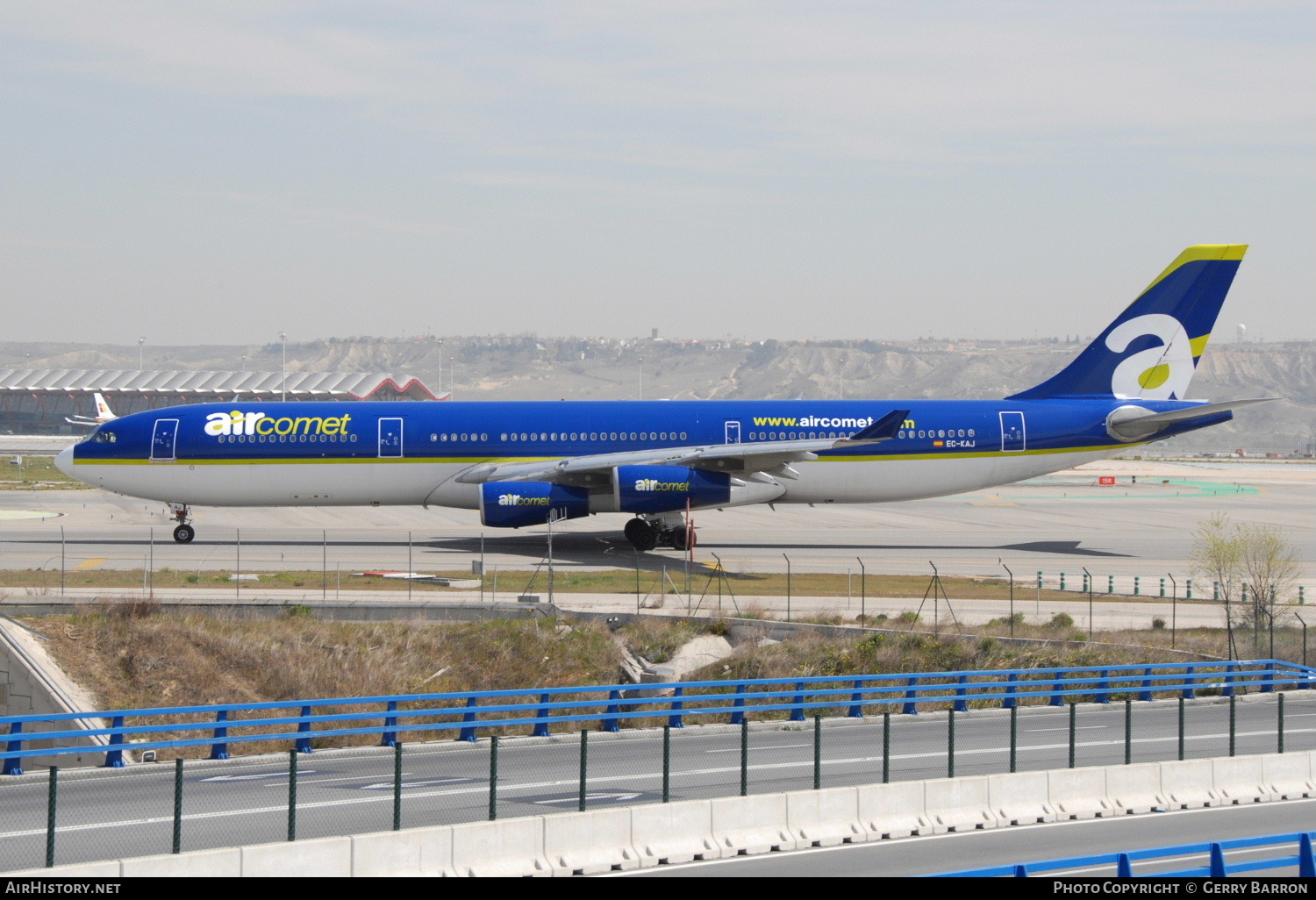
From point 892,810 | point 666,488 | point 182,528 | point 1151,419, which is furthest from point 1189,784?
point 182,528

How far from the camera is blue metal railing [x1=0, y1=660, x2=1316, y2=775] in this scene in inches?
820

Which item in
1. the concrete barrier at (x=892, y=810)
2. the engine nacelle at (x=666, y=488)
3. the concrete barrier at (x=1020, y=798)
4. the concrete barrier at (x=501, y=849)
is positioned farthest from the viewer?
the engine nacelle at (x=666, y=488)

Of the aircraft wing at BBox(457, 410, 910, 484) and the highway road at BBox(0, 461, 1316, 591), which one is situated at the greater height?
the aircraft wing at BBox(457, 410, 910, 484)

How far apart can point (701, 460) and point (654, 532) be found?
11.8 ft

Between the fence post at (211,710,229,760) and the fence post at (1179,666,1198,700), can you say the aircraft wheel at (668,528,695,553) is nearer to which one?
the fence post at (1179,666,1198,700)


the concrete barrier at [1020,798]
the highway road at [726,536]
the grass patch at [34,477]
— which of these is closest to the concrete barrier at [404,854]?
the concrete barrier at [1020,798]

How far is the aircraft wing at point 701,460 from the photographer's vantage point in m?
44.6

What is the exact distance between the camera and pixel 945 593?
40.1 meters

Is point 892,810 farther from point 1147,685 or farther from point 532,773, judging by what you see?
point 1147,685

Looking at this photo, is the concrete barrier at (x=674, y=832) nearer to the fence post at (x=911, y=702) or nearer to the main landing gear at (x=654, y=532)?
the fence post at (x=911, y=702)

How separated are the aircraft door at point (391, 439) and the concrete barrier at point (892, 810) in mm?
31350

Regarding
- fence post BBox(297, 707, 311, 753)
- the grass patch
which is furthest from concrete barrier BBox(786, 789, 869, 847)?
the grass patch

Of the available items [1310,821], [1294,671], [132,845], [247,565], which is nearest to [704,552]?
[247,565]

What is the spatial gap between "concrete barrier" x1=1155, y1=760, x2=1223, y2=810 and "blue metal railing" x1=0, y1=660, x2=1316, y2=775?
3634 millimetres
